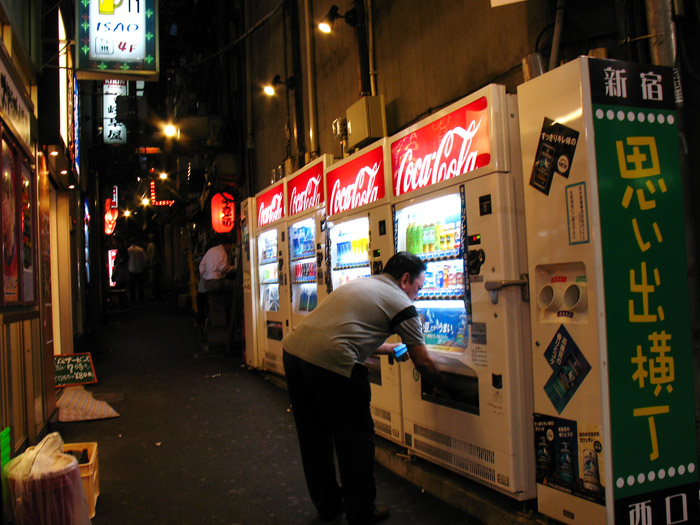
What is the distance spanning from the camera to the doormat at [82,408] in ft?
22.7

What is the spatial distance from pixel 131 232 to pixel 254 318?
29609 mm

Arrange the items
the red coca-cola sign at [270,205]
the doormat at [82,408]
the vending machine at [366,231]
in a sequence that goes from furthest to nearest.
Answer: the red coca-cola sign at [270,205] < the doormat at [82,408] < the vending machine at [366,231]

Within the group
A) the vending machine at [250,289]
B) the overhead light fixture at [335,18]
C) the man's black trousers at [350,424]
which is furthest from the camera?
the vending machine at [250,289]

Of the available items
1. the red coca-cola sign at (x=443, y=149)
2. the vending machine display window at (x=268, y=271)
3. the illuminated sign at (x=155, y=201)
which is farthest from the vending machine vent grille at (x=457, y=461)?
the illuminated sign at (x=155, y=201)

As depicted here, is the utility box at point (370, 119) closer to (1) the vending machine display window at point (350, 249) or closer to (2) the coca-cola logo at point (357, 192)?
(2) the coca-cola logo at point (357, 192)

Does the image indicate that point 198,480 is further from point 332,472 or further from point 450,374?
point 450,374

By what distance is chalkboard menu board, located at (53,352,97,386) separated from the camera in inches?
267

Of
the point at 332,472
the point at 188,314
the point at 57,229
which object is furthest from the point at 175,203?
the point at 332,472

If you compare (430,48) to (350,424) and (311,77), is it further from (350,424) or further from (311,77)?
(350,424)

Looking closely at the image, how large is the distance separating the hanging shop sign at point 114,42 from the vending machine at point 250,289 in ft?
10.4

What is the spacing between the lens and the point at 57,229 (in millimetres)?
9422

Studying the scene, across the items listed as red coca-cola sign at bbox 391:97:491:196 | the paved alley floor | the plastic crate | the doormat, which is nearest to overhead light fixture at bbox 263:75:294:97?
the paved alley floor

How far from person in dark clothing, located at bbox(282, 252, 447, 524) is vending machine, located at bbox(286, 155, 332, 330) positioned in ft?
9.02

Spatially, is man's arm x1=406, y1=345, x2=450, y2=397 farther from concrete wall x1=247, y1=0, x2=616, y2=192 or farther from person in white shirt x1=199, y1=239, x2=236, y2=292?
person in white shirt x1=199, y1=239, x2=236, y2=292
